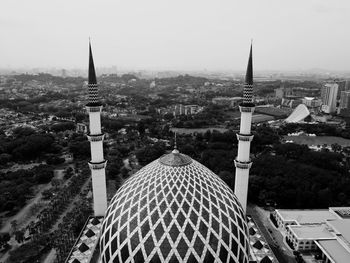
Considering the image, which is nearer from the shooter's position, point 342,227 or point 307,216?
point 342,227

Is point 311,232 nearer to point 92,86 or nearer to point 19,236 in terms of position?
point 92,86

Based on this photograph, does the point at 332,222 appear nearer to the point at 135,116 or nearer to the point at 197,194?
the point at 197,194

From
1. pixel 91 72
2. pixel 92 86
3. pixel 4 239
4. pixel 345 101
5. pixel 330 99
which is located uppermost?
pixel 91 72

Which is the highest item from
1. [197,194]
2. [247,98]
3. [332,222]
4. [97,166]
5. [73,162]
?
[247,98]

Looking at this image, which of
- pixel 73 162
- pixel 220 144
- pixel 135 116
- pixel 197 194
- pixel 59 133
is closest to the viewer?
pixel 197 194

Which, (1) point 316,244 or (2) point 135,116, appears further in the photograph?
(2) point 135,116

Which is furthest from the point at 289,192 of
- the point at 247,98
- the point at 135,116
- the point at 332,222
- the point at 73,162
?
the point at 135,116

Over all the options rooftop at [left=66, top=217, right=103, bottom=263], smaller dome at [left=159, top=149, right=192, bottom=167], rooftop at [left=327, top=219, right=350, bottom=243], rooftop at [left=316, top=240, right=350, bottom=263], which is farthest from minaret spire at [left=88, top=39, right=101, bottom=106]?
rooftop at [left=327, top=219, right=350, bottom=243]

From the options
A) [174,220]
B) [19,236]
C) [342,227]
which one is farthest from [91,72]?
[342,227]
